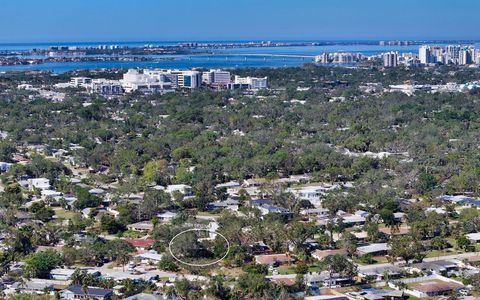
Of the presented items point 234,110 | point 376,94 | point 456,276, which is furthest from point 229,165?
point 376,94

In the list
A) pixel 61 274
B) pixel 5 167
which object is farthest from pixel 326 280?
pixel 5 167

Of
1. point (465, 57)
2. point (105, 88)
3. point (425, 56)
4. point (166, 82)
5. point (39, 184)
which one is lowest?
point (39, 184)

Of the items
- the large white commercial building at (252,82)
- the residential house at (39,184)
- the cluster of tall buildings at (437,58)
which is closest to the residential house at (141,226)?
the residential house at (39,184)

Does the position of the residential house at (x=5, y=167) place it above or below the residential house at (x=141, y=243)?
above

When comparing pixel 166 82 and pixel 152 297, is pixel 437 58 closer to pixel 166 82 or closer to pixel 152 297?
pixel 166 82

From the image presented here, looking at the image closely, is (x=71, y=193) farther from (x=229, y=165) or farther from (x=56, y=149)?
(x=56, y=149)

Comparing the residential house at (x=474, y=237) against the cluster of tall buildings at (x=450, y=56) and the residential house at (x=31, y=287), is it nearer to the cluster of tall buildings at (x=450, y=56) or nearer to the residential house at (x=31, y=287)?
the residential house at (x=31, y=287)

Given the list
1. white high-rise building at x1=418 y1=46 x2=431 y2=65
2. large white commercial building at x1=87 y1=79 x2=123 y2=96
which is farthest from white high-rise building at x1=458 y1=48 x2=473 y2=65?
large white commercial building at x1=87 y1=79 x2=123 y2=96

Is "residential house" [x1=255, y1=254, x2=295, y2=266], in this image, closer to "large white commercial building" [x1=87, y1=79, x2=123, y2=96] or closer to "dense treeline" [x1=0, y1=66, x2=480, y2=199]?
"dense treeline" [x1=0, y1=66, x2=480, y2=199]
